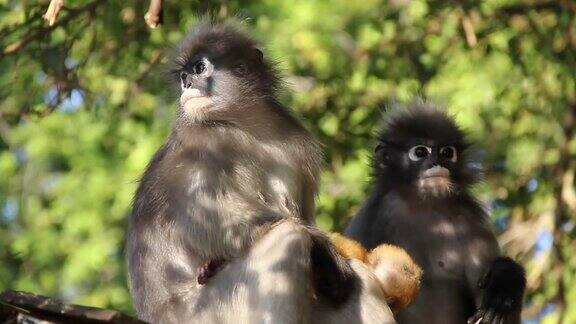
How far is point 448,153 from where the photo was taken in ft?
23.8

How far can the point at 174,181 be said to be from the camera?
5840mm

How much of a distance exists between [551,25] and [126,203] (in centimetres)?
324

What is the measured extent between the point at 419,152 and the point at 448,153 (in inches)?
5.9

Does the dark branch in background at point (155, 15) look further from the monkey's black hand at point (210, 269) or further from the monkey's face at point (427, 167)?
the monkey's face at point (427, 167)

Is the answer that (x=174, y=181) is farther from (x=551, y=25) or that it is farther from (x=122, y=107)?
(x=551, y=25)

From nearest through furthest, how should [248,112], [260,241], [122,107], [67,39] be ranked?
[260,241] → [248,112] → [67,39] → [122,107]

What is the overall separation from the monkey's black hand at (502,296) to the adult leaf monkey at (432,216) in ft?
0.31

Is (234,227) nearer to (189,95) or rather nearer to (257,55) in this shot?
(189,95)

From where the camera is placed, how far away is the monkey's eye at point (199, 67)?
6.43 m

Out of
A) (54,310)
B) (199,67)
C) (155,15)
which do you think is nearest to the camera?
(54,310)

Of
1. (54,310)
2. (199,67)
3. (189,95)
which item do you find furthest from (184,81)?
(54,310)

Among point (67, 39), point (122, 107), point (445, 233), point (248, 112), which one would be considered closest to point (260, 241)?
point (248, 112)

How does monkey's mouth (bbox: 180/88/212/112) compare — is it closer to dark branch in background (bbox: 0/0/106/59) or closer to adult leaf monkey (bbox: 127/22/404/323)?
adult leaf monkey (bbox: 127/22/404/323)

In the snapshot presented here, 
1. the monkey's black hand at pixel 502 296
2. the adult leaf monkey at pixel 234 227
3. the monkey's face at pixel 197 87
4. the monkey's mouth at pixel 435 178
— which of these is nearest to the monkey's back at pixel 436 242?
the monkey's mouth at pixel 435 178
